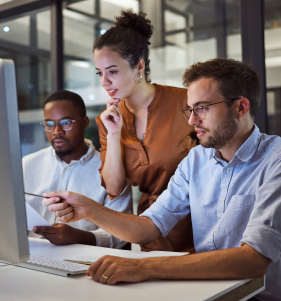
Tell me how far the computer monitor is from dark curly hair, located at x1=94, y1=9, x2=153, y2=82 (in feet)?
3.59

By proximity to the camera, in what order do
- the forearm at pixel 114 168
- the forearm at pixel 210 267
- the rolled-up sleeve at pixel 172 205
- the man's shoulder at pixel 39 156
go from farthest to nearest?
the man's shoulder at pixel 39 156 < the forearm at pixel 114 168 < the rolled-up sleeve at pixel 172 205 < the forearm at pixel 210 267

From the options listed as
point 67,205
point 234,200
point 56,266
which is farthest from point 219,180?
point 56,266

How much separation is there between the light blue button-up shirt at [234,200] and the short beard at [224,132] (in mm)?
74

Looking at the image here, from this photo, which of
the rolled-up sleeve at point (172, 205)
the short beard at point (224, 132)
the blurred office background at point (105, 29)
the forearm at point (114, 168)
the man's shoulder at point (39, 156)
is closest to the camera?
the short beard at point (224, 132)

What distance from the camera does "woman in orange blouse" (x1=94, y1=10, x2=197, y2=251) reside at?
1794mm

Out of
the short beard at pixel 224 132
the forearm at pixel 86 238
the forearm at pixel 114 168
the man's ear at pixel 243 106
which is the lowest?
the forearm at pixel 86 238

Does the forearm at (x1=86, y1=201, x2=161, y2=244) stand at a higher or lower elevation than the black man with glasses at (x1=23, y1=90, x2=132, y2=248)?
lower

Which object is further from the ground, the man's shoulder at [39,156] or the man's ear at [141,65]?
the man's ear at [141,65]

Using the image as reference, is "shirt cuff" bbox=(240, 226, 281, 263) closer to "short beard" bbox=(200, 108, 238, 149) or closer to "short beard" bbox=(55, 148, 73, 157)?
"short beard" bbox=(200, 108, 238, 149)

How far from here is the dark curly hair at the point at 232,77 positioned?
4.60 ft

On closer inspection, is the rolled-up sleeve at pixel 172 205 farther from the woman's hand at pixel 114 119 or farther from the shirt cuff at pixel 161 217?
the woman's hand at pixel 114 119

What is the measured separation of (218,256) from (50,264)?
1.66 ft

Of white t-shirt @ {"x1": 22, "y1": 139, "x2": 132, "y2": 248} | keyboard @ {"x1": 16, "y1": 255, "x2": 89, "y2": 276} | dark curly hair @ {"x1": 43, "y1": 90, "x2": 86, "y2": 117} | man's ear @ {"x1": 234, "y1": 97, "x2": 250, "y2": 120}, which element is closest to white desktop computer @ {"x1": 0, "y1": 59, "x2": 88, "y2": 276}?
keyboard @ {"x1": 16, "y1": 255, "x2": 89, "y2": 276}

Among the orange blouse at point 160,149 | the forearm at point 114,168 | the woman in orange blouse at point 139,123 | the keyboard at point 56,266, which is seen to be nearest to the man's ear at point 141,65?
the woman in orange blouse at point 139,123
